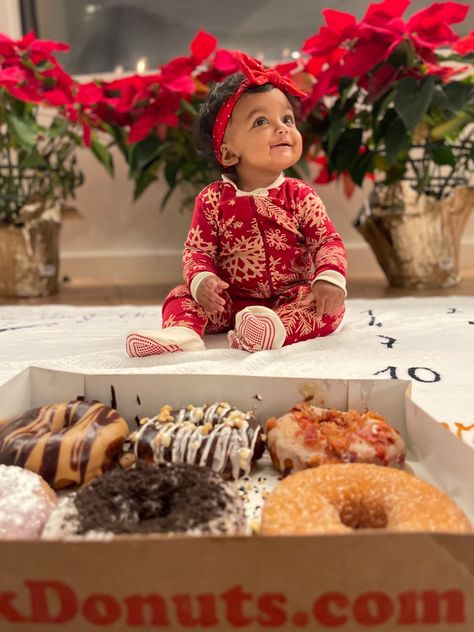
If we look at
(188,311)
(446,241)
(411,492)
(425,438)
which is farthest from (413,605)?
(446,241)

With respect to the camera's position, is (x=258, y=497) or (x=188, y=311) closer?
(x=258, y=497)

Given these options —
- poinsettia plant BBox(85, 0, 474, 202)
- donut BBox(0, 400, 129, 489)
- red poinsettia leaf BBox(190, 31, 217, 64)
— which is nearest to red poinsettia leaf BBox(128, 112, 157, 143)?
poinsettia plant BBox(85, 0, 474, 202)

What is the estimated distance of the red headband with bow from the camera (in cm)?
111

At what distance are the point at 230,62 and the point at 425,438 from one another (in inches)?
56.1

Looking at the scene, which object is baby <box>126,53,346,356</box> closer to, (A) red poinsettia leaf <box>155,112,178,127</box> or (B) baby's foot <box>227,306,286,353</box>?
(B) baby's foot <box>227,306,286,353</box>

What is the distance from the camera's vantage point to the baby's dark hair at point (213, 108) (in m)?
1.14

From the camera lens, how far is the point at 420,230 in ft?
6.25

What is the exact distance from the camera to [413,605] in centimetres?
43

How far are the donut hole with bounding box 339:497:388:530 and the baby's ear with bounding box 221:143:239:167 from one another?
2.47 ft

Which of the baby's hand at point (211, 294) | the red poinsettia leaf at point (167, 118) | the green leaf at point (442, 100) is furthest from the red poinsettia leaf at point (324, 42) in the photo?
the baby's hand at point (211, 294)

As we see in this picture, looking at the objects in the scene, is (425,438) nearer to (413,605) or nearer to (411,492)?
(411,492)

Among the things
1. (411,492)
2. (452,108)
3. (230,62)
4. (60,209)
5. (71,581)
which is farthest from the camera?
(60,209)

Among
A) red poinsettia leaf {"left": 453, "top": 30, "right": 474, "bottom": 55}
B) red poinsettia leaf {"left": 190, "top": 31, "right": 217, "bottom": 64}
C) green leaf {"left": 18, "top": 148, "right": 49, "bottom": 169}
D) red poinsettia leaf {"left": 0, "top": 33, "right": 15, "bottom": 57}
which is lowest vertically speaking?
green leaf {"left": 18, "top": 148, "right": 49, "bottom": 169}

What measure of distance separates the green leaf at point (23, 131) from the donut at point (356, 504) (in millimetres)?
1466
